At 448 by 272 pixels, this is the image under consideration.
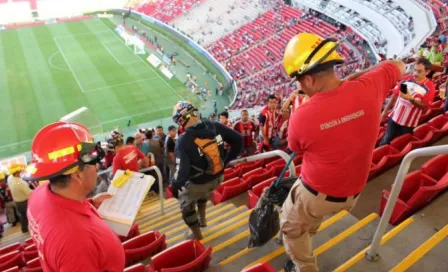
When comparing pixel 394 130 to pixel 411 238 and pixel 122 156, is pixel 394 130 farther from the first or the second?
pixel 122 156

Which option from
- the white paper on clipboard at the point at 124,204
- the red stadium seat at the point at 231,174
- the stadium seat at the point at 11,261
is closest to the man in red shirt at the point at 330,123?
the white paper on clipboard at the point at 124,204

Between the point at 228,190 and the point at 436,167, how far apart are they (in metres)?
2.66

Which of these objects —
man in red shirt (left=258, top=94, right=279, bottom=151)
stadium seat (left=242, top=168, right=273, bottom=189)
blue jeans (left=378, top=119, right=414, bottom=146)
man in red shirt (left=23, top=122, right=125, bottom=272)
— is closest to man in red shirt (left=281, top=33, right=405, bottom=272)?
man in red shirt (left=23, top=122, right=125, bottom=272)

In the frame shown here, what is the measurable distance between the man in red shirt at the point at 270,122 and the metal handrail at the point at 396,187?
12.5ft

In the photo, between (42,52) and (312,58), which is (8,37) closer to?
(42,52)

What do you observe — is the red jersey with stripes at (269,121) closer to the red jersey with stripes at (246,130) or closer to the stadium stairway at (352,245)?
the red jersey with stripes at (246,130)

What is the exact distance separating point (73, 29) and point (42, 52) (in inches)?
270

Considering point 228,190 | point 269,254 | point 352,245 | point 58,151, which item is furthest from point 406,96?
point 58,151

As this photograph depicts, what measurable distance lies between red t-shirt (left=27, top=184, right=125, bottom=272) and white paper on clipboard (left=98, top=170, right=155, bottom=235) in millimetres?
1014

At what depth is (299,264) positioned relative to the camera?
2.62 meters

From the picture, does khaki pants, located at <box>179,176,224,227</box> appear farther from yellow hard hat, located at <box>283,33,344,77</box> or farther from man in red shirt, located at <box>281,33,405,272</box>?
yellow hard hat, located at <box>283,33,344,77</box>

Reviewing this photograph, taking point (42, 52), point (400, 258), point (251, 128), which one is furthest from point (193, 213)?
point (42, 52)

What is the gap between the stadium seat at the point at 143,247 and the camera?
3453 millimetres

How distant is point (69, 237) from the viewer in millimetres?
1689
